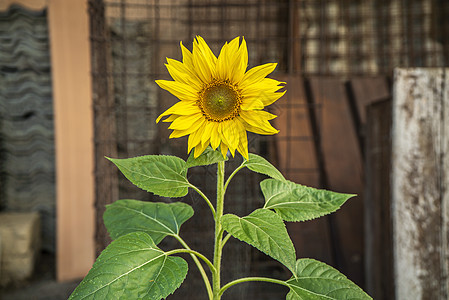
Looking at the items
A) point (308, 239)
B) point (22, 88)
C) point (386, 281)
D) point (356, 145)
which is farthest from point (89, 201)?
point (386, 281)

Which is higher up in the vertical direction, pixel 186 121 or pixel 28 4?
pixel 28 4

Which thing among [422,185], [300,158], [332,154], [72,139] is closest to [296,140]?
[300,158]

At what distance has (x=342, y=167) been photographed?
75.4 inches

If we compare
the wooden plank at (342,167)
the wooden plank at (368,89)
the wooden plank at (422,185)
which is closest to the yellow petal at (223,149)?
the wooden plank at (422,185)

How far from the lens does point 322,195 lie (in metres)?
0.56

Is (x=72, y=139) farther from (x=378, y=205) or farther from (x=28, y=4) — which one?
(x=378, y=205)

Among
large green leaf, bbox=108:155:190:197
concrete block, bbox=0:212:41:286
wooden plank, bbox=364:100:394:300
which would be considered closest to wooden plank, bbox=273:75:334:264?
wooden plank, bbox=364:100:394:300

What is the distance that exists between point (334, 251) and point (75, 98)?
1.55 m

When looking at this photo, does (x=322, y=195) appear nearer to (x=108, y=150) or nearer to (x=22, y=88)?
(x=108, y=150)

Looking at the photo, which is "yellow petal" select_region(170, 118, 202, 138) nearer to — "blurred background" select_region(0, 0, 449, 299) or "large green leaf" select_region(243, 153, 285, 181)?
"large green leaf" select_region(243, 153, 285, 181)

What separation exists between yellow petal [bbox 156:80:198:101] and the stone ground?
1913mm

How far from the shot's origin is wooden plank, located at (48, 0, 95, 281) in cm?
234

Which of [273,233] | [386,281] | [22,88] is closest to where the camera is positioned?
[273,233]

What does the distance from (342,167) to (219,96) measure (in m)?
1.54
